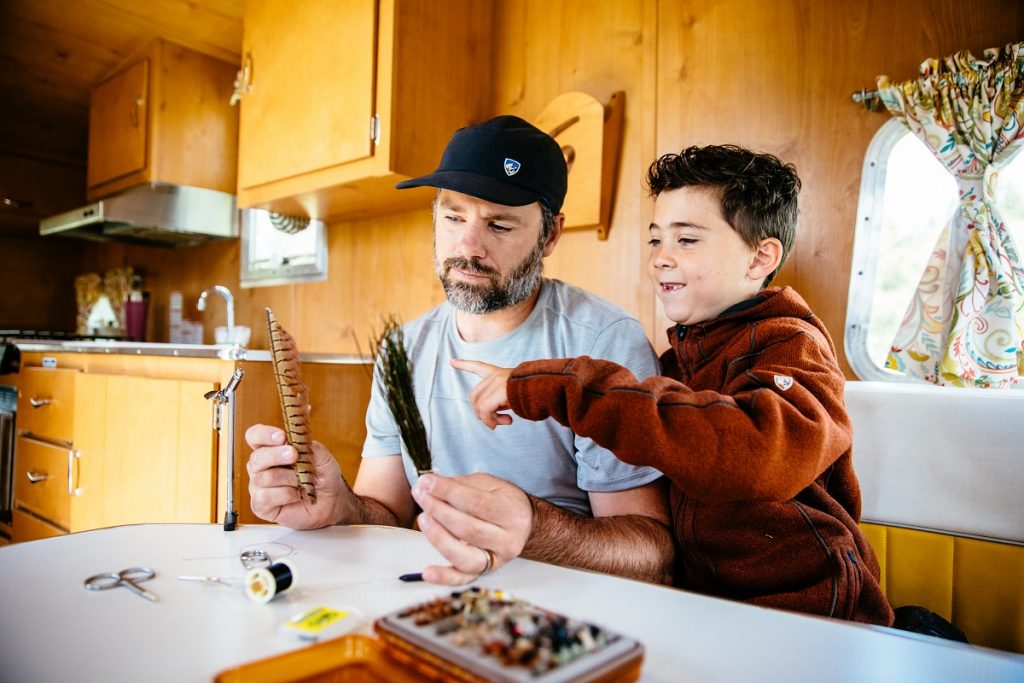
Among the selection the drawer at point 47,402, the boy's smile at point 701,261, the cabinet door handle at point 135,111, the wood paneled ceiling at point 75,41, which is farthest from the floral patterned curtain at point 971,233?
the cabinet door handle at point 135,111

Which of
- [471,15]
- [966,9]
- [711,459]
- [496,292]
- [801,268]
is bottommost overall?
[711,459]

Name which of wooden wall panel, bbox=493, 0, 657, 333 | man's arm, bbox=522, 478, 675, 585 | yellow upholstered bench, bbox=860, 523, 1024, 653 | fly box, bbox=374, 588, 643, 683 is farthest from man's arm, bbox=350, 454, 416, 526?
wooden wall panel, bbox=493, 0, 657, 333

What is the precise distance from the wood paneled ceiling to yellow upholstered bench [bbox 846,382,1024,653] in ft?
9.90

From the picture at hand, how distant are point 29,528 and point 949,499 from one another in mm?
3300

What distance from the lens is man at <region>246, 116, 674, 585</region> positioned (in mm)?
986

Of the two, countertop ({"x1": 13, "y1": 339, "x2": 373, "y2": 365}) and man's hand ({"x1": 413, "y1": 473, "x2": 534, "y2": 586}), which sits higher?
countertop ({"x1": 13, "y1": 339, "x2": 373, "y2": 365})

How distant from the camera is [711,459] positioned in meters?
0.77

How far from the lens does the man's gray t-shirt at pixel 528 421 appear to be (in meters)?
1.22

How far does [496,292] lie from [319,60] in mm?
1634

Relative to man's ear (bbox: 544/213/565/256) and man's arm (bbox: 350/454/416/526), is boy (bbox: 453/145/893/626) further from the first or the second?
man's arm (bbox: 350/454/416/526)

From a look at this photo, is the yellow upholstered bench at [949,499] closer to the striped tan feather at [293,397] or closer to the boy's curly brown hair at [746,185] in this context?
the boy's curly brown hair at [746,185]

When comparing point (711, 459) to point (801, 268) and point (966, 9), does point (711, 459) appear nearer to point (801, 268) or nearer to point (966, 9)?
point (801, 268)

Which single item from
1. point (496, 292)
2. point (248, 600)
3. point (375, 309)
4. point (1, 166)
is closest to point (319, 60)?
point (375, 309)

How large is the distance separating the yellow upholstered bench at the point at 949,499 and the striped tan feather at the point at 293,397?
969mm
